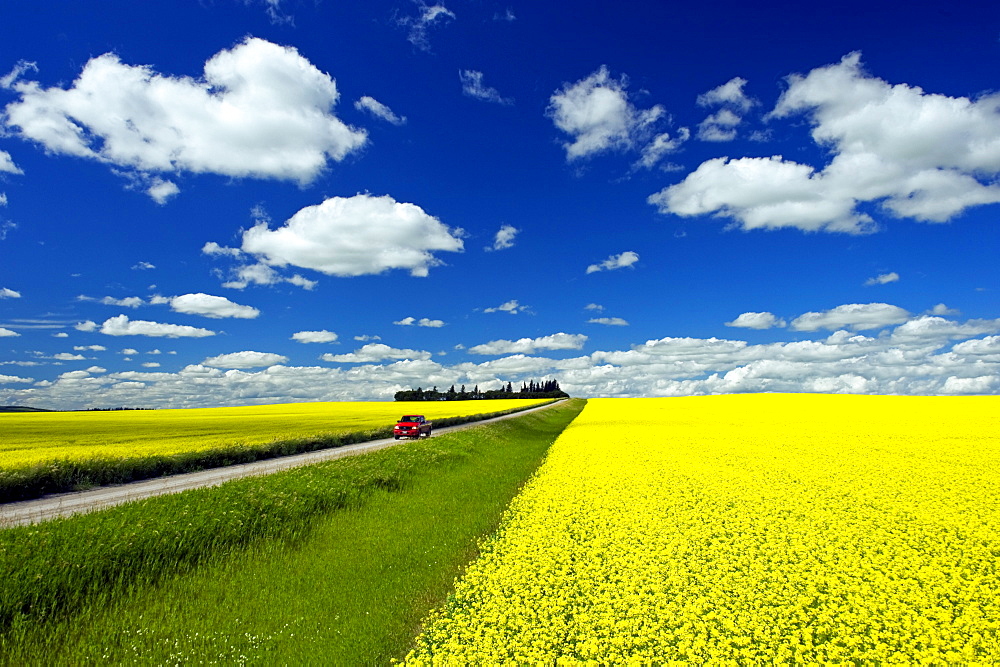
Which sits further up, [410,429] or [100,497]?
[410,429]

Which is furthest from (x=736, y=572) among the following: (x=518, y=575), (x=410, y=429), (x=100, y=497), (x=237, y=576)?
(x=410, y=429)

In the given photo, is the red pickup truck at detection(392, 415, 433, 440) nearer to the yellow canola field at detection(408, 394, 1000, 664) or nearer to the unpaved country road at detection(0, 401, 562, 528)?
the unpaved country road at detection(0, 401, 562, 528)

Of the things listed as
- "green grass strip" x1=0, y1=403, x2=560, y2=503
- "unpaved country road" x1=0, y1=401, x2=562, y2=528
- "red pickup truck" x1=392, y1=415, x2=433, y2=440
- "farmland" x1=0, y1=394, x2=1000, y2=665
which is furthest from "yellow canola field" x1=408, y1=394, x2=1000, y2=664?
"red pickup truck" x1=392, y1=415, x2=433, y2=440

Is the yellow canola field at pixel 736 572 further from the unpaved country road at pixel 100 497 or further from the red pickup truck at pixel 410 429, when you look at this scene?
the red pickup truck at pixel 410 429

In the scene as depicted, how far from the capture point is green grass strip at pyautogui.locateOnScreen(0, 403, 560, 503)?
20578 millimetres

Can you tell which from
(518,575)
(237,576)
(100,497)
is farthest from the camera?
(100,497)

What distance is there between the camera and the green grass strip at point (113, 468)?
67.5ft

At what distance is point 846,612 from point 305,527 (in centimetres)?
1341

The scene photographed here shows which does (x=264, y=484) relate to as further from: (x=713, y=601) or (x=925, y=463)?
(x=925, y=463)

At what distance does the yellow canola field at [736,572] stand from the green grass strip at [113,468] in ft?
63.2

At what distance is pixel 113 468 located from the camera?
23891 mm

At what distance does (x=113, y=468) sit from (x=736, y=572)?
86.7 ft

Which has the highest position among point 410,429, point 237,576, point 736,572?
point 410,429

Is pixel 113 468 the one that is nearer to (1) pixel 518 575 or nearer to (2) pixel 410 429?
(1) pixel 518 575
